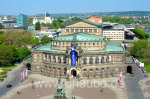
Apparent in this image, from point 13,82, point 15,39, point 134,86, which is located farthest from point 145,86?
point 15,39

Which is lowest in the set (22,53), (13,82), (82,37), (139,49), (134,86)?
(13,82)

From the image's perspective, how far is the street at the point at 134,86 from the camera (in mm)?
78062

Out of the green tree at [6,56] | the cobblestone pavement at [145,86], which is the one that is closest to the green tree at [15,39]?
the green tree at [6,56]

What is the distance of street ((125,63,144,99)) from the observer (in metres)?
78.1

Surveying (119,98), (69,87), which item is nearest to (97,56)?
(69,87)

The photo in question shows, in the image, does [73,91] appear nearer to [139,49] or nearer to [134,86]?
[134,86]

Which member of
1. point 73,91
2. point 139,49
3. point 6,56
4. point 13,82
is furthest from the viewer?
point 139,49

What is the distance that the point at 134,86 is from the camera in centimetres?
8781

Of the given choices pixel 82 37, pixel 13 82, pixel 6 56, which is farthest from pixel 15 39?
pixel 13 82

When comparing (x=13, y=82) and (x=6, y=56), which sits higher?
(x=6, y=56)

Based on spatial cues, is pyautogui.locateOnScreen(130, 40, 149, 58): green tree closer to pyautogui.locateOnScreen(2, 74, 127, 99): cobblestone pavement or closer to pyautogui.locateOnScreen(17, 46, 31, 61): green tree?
pyautogui.locateOnScreen(2, 74, 127, 99): cobblestone pavement

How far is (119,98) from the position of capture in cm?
7538

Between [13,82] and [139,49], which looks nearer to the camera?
[13,82]

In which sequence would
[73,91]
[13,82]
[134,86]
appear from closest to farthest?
1. [73,91]
2. [134,86]
3. [13,82]
